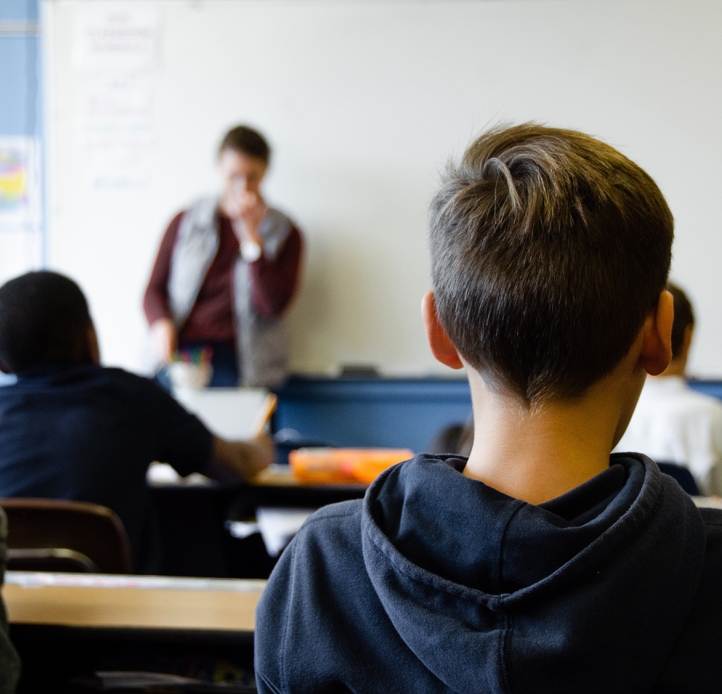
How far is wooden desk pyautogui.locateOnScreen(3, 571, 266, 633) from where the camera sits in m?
0.97

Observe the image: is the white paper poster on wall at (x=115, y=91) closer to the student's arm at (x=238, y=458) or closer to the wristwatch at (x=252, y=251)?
the wristwatch at (x=252, y=251)

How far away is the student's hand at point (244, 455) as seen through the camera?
5.70 ft

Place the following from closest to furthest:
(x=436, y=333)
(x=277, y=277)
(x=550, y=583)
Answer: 1. (x=550, y=583)
2. (x=436, y=333)
3. (x=277, y=277)

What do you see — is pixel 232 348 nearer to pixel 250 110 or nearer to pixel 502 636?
pixel 250 110

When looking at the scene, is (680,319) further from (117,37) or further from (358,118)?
(117,37)

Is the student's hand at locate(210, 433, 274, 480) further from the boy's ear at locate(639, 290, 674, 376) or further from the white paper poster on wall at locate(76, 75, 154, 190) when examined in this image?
the white paper poster on wall at locate(76, 75, 154, 190)

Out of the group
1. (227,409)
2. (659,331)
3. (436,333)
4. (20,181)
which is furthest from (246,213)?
(659,331)

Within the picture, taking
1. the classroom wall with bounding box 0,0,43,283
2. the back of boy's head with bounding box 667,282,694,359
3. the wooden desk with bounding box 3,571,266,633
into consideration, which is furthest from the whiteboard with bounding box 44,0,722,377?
the wooden desk with bounding box 3,571,266,633

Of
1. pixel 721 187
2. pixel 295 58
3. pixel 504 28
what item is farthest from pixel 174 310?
pixel 721 187

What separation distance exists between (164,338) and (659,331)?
3.04 metres

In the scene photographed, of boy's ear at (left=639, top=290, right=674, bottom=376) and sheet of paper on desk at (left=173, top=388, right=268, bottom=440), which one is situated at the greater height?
boy's ear at (left=639, top=290, right=674, bottom=376)

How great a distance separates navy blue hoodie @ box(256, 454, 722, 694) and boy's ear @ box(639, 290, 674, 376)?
9 cm

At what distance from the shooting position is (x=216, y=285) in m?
3.64

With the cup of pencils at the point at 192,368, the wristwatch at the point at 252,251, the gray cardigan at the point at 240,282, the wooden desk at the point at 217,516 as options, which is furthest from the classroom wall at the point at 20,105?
the wooden desk at the point at 217,516
